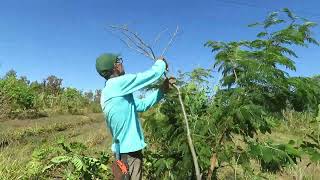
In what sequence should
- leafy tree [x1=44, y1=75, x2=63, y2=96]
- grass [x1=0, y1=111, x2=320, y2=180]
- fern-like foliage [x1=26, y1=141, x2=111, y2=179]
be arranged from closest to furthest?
fern-like foliage [x1=26, y1=141, x2=111, y2=179]
grass [x1=0, y1=111, x2=320, y2=180]
leafy tree [x1=44, y1=75, x2=63, y2=96]

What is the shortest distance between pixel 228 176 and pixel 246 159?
8.10 feet

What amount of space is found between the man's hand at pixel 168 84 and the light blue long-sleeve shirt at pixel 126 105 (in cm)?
27

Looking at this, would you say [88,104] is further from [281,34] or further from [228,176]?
[281,34]

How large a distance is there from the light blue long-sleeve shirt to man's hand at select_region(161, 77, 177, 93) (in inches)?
10.8

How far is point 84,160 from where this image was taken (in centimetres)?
669

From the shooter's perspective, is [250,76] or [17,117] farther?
[17,117]

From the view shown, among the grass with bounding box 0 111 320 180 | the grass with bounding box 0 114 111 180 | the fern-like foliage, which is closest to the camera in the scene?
the fern-like foliage

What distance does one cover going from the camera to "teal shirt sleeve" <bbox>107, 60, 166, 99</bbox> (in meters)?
4.84

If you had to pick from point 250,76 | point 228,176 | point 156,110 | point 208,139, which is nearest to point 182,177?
point 208,139

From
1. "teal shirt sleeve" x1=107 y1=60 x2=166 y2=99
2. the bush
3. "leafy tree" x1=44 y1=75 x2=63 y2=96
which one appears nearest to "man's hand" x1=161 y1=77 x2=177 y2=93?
"teal shirt sleeve" x1=107 y1=60 x2=166 y2=99

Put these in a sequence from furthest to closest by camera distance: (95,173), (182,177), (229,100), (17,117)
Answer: (17,117) → (95,173) → (182,177) → (229,100)

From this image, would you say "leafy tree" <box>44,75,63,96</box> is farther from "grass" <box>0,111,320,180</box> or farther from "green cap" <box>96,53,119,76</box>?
"green cap" <box>96,53,119,76</box>

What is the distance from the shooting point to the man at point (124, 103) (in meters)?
4.88

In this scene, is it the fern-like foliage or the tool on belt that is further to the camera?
the fern-like foliage
